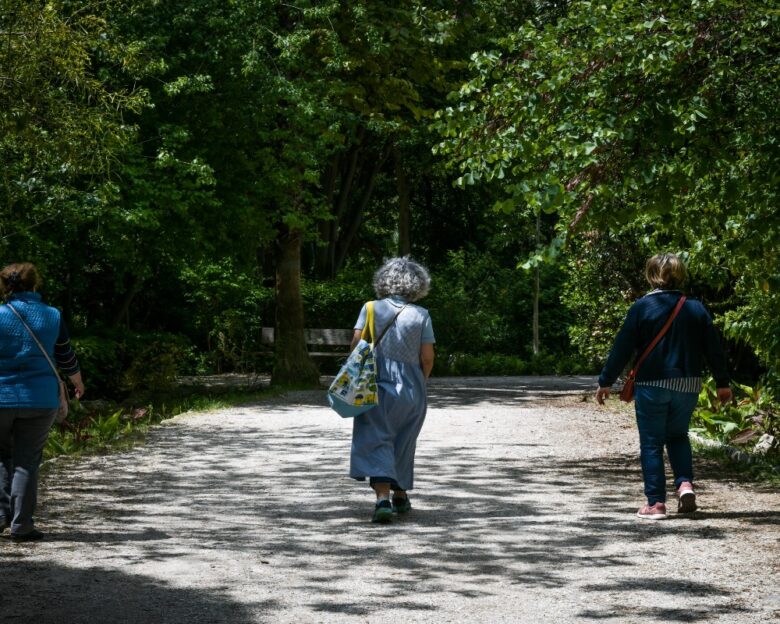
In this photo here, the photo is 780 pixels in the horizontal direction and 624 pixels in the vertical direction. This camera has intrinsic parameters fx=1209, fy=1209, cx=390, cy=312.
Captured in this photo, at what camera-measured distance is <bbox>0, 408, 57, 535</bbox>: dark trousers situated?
7.18m

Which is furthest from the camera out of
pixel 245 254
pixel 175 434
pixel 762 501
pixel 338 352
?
pixel 338 352

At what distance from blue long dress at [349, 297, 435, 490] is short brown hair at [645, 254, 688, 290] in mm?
1569

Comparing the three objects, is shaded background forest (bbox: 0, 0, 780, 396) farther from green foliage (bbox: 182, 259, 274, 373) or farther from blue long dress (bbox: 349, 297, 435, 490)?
blue long dress (bbox: 349, 297, 435, 490)

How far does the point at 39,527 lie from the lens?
7.76m

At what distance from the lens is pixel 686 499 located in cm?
805

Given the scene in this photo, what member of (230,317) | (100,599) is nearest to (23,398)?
(100,599)

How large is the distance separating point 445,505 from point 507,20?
19394mm

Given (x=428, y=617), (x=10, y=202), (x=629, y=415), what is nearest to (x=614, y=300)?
(x=629, y=415)

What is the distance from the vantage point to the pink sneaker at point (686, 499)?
317 inches

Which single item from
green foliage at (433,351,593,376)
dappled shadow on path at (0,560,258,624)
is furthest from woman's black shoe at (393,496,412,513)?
green foliage at (433,351,593,376)

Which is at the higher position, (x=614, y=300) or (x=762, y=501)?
(x=614, y=300)

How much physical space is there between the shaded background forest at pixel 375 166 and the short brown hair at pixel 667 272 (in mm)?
506

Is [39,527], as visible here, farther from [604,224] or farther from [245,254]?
[245,254]

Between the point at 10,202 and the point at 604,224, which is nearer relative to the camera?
the point at 604,224
